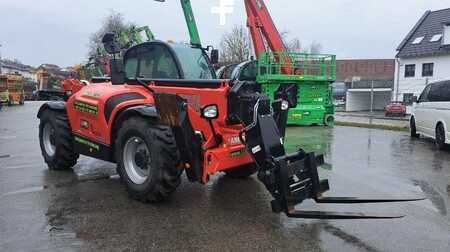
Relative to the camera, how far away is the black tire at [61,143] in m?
6.73

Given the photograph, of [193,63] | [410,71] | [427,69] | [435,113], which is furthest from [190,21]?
[410,71]

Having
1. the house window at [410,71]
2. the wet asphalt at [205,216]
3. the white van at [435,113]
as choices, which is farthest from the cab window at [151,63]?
the house window at [410,71]

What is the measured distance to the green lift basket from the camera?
46.2ft

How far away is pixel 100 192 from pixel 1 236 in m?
1.70

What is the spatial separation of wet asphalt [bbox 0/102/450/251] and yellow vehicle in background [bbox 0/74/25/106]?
28325 millimetres

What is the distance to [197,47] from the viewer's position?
6504 millimetres

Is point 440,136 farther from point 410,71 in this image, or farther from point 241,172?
point 410,71

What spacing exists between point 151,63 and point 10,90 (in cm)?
3290

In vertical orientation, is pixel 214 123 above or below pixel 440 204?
above

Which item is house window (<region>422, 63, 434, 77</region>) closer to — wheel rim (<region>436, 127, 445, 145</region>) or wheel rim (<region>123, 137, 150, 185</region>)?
wheel rim (<region>436, 127, 445, 145</region>)

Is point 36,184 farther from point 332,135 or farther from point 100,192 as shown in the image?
point 332,135

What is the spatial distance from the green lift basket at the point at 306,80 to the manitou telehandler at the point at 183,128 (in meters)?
7.67

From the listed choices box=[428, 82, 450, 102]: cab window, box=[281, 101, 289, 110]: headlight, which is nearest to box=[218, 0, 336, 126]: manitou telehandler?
box=[428, 82, 450, 102]: cab window

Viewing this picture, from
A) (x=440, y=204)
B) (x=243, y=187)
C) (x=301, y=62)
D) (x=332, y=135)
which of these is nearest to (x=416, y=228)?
(x=440, y=204)
